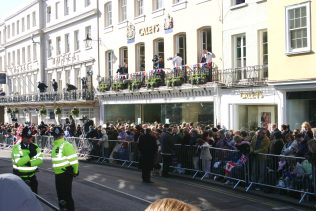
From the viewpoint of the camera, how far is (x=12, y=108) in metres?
55.2

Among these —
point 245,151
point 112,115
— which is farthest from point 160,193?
point 112,115

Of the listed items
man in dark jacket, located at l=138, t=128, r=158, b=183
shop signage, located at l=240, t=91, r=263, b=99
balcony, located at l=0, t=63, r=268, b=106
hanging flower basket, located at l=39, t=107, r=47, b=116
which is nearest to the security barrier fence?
man in dark jacket, located at l=138, t=128, r=158, b=183

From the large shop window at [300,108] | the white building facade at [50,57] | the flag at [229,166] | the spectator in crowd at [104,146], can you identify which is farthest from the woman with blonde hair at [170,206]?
the white building facade at [50,57]

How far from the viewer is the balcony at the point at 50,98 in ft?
122

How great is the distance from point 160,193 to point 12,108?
146 feet

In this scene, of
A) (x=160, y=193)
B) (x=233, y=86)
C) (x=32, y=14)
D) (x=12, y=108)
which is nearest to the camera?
(x=160, y=193)

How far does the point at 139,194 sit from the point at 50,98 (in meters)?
31.6

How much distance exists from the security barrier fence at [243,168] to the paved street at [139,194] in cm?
46

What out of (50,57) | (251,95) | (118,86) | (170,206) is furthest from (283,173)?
(50,57)

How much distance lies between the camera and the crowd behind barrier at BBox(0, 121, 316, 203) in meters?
12.3

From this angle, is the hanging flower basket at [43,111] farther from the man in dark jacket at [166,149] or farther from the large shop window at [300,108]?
the man in dark jacket at [166,149]

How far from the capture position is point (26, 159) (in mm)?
9953

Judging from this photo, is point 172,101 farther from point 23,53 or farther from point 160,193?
point 23,53

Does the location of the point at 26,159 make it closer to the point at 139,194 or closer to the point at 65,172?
the point at 65,172
